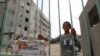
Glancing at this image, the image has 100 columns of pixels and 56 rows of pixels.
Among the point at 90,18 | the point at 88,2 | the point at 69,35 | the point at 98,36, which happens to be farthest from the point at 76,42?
the point at 98,36

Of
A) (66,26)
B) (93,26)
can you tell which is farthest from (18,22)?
(93,26)

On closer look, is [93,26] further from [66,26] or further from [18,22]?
[18,22]

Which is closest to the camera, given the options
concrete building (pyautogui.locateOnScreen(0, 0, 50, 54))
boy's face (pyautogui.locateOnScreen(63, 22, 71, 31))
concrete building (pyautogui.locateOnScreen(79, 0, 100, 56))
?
concrete building (pyautogui.locateOnScreen(79, 0, 100, 56))

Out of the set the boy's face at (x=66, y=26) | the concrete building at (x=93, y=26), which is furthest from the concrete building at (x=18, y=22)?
the concrete building at (x=93, y=26)

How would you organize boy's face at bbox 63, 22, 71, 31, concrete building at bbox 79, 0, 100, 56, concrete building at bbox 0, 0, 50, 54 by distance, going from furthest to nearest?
concrete building at bbox 0, 0, 50, 54 → boy's face at bbox 63, 22, 71, 31 → concrete building at bbox 79, 0, 100, 56

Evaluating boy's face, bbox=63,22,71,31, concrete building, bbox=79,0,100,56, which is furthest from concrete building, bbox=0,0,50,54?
concrete building, bbox=79,0,100,56

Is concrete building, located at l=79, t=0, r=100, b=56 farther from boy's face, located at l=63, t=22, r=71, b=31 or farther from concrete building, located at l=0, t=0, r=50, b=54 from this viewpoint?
concrete building, located at l=0, t=0, r=50, b=54

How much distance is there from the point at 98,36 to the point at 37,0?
657mm

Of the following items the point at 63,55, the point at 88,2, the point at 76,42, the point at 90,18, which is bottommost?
the point at 63,55

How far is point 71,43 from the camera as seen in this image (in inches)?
59.6

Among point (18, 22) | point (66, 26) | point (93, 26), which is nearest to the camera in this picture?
point (93, 26)

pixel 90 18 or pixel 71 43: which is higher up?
pixel 90 18

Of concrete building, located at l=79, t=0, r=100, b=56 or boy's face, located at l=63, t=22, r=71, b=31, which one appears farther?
boy's face, located at l=63, t=22, r=71, b=31

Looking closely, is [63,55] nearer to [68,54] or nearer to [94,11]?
[68,54]
